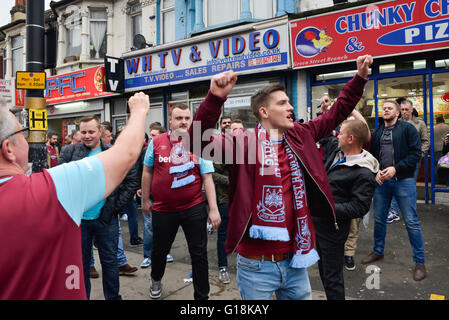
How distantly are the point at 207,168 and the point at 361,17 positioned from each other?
6.30m

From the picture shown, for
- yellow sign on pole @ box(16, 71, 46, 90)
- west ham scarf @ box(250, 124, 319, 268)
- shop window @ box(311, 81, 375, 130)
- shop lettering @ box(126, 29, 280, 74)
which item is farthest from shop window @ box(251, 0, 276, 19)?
west ham scarf @ box(250, 124, 319, 268)

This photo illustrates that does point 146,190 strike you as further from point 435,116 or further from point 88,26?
point 88,26

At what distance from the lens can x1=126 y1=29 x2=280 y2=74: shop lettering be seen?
363 inches

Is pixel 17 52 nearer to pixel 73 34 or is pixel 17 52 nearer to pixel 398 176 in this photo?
pixel 73 34

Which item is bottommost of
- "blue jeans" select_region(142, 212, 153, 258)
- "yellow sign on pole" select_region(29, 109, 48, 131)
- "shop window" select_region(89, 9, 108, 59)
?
"blue jeans" select_region(142, 212, 153, 258)

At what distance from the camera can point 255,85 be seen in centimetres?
995

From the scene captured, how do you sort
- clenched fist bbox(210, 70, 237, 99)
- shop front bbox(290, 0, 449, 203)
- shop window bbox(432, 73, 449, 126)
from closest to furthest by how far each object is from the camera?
clenched fist bbox(210, 70, 237, 99) → shop front bbox(290, 0, 449, 203) → shop window bbox(432, 73, 449, 126)

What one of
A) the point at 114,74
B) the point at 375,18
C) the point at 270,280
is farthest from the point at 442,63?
the point at 114,74

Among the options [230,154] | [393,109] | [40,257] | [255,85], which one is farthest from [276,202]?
[255,85]

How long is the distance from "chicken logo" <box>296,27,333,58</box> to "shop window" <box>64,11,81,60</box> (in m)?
10.6

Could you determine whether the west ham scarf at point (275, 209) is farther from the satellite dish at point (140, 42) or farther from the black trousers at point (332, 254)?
the satellite dish at point (140, 42)

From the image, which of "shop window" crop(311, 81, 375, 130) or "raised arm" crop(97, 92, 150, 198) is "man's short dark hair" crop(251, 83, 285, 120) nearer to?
"raised arm" crop(97, 92, 150, 198)

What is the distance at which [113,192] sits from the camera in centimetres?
357

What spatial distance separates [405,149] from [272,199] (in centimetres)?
318
